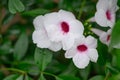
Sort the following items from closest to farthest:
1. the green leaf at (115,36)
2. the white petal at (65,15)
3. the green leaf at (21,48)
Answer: the green leaf at (115,36), the white petal at (65,15), the green leaf at (21,48)

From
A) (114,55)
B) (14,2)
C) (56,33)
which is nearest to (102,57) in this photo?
(114,55)

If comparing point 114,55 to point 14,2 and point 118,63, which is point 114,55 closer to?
point 118,63

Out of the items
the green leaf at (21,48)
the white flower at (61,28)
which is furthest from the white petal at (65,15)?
the green leaf at (21,48)

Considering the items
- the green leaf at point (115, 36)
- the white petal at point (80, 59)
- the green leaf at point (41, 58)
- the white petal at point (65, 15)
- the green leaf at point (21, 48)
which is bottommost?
the green leaf at point (21, 48)

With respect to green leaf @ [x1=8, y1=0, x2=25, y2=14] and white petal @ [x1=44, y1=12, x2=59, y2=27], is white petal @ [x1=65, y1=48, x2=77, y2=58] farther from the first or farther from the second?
green leaf @ [x1=8, y1=0, x2=25, y2=14]

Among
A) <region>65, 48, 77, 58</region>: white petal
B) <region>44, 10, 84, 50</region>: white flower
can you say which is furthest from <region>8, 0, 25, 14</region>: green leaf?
<region>65, 48, 77, 58</region>: white petal

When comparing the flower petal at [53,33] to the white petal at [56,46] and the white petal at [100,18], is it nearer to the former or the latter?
the white petal at [56,46]
